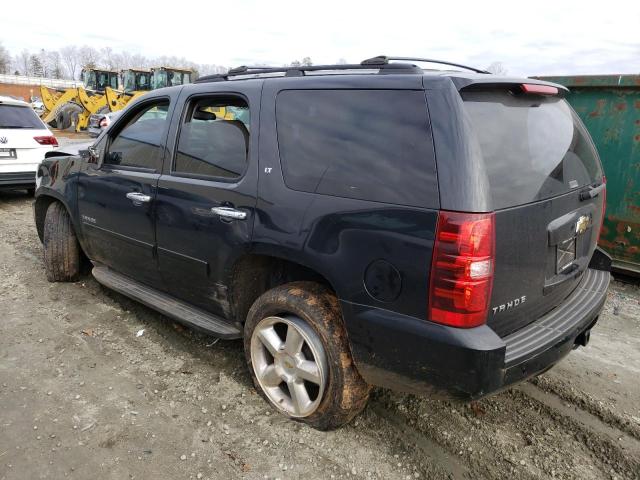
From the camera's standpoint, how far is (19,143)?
7.73m

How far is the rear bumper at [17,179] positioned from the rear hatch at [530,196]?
8.00 m

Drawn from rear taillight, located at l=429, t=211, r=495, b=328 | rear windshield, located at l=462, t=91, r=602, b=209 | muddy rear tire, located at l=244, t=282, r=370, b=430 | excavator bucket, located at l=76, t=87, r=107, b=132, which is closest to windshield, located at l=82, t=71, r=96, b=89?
excavator bucket, located at l=76, t=87, r=107, b=132

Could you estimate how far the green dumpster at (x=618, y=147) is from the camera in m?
4.96

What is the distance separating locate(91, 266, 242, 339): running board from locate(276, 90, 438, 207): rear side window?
3.64 ft

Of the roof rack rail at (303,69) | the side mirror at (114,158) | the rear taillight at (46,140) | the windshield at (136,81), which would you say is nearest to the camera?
the roof rack rail at (303,69)

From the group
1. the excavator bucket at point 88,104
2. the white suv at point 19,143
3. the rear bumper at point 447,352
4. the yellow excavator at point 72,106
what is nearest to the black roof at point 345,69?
the rear bumper at point 447,352

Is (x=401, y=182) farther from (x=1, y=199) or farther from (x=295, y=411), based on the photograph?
(x=1, y=199)

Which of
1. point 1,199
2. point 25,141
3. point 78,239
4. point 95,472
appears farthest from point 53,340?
point 1,199

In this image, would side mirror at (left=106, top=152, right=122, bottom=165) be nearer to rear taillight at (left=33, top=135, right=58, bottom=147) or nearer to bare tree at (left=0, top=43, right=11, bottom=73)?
rear taillight at (left=33, top=135, right=58, bottom=147)

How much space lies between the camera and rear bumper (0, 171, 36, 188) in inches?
302

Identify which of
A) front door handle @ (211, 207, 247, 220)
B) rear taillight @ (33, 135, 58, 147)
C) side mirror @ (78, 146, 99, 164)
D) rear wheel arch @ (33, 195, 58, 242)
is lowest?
rear wheel arch @ (33, 195, 58, 242)

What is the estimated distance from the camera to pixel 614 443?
257 centimetres

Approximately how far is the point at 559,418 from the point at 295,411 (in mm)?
1534

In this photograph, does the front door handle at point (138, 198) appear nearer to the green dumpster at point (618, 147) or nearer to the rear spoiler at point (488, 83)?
the rear spoiler at point (488, 83)
